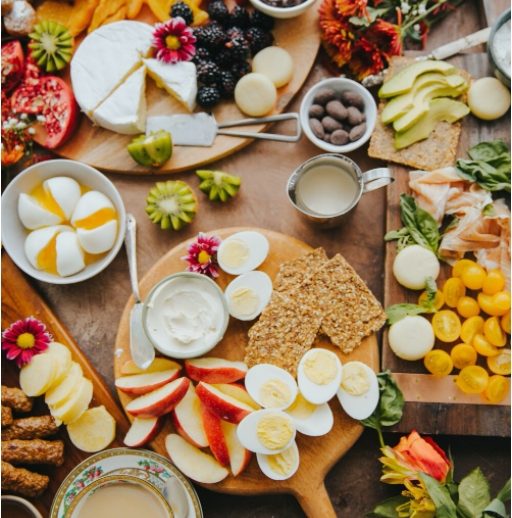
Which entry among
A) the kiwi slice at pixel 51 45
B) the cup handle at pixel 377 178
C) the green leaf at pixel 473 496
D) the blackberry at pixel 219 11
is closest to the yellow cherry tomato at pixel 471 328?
the green leaf at pixel 473 496

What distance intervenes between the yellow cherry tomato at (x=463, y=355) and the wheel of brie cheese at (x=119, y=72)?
1310mm

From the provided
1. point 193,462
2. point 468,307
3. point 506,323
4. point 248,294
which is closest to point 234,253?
point 248,294

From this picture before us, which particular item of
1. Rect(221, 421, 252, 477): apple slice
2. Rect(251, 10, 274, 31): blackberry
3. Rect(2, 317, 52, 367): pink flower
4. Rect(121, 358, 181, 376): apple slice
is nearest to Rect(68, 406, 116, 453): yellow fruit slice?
Rect(121, 358, 181, 376): apple slice

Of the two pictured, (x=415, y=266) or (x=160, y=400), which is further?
(x=415, y=266)

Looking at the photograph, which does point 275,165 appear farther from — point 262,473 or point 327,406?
point 262,473

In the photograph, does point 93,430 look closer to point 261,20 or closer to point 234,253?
point 234,253

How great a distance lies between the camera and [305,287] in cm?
255

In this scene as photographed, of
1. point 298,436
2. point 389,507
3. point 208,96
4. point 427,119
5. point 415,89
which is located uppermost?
point 208,96

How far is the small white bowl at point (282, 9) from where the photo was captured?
8.59ft

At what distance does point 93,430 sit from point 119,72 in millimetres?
1307

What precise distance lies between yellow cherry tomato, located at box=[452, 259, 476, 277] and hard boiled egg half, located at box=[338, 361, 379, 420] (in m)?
0.48

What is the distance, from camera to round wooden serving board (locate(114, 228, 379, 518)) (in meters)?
2.46

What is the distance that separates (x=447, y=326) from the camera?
2.53 m

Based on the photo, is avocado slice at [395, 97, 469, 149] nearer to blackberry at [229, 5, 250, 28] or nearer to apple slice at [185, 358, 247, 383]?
blackberry at [229, 5, 250, 28]
